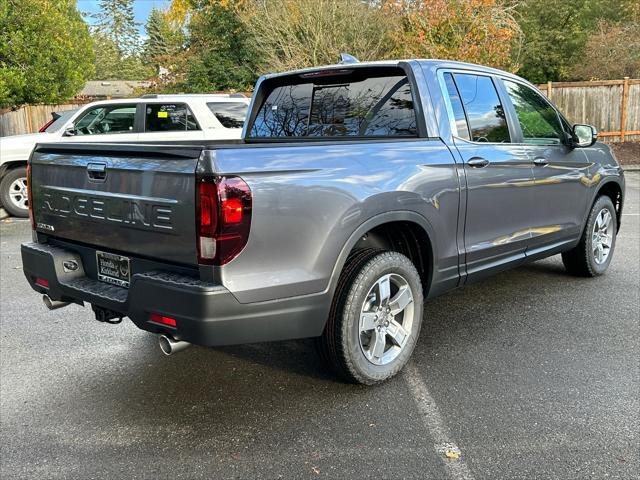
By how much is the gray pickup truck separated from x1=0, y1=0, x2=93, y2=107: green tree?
47.1 ft

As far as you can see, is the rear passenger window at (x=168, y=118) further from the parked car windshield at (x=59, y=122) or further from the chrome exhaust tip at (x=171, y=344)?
the chrome exhaust tip at (x=171, y=344)

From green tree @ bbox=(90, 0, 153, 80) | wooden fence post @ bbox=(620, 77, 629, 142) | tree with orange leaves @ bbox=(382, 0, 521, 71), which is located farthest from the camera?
green tree @ bbox=(90, 0, 153, 80)

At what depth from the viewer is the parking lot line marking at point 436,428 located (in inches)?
106

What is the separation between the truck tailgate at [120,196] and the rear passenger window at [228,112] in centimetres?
645

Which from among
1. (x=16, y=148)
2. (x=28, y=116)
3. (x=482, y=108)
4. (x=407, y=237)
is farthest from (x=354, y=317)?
(x=28, y=116)

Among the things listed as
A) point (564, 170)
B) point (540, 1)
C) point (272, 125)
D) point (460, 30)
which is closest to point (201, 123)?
point (272, 125)

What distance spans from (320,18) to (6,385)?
58.8 feet

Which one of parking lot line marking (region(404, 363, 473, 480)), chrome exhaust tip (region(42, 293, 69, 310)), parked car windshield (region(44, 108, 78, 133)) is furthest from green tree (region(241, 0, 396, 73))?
chrome exhaust tip (region(42, 293, 69, 310))

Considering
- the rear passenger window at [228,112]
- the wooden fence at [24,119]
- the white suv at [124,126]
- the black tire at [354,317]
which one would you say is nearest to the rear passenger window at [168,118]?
the white suv at [124,126]

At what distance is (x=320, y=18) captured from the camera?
63.9 ft

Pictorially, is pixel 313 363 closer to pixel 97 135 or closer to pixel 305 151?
pixel 305 151

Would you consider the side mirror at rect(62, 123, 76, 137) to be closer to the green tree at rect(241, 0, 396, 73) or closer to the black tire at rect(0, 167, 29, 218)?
the black tire at rect(0, 167, 29, 218)

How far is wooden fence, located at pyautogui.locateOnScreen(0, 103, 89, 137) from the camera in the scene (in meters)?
18.8

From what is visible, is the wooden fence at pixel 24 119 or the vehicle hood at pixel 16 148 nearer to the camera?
the vehicle hood at pixel 16 148
